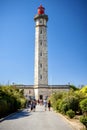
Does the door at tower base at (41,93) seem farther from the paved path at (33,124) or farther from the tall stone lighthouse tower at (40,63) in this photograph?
the paved path at (33,124)

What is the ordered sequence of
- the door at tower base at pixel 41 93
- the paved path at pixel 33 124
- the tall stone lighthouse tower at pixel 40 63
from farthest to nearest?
the door at tower base at pixel 41 93 < the tall stone lighthouse tower at pixel 40 63 < the paved path at pixel 33 124

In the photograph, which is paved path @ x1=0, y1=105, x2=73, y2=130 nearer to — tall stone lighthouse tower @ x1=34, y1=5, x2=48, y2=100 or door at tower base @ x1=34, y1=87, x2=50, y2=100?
tall stone lighthouse tower @ x1=34, y1=5, x2=48, y2=100

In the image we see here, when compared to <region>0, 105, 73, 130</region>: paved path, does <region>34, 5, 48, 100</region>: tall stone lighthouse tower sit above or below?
above

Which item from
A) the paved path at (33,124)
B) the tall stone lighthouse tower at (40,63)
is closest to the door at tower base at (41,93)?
the tall stone lighthouse tower at (40,63)

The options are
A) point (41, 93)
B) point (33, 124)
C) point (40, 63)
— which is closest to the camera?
point (33, 124)

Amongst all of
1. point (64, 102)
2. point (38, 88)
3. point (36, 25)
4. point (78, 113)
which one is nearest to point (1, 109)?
point (64, 102)

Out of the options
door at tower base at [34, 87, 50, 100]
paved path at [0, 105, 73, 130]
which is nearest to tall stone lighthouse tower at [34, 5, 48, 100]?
door at tower base at [34, 87, 50, 100]

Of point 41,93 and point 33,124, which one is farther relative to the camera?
point 41,93

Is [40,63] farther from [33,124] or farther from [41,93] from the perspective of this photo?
[33,124]

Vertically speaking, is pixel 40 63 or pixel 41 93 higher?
pixel 40 63

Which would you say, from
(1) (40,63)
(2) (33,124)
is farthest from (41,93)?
(2) (33,124)

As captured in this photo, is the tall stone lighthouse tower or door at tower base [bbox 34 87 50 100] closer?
the tall stone lighthouse tower

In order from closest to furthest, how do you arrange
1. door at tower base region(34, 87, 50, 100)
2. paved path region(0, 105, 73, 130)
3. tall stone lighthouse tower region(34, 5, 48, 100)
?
paved path region(0, 105, 73, 130)
tall stone lighthouse tower region(34, 5, 48, 100)
door at tower base region(34, 87, 50, 100)

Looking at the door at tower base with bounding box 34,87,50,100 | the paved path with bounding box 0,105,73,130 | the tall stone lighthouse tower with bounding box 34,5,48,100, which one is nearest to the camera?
the paved path with bounding box 0,105,73,130
